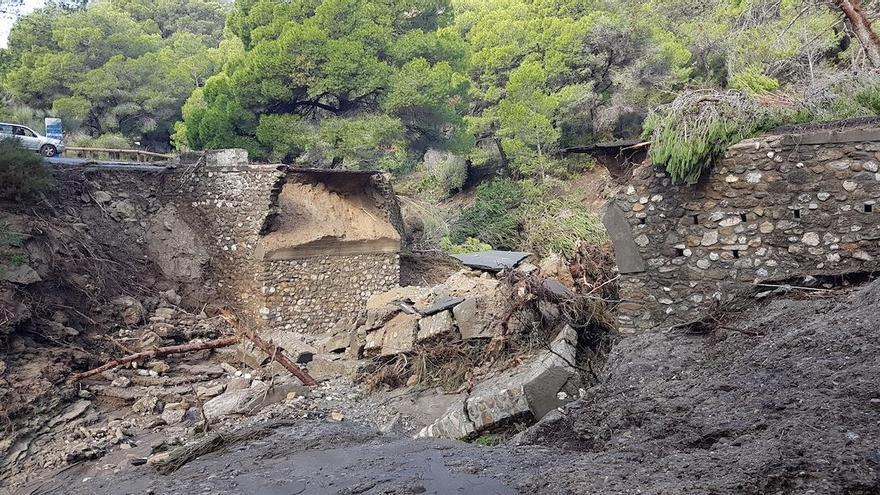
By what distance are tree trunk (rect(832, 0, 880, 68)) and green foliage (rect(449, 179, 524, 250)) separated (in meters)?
13.1

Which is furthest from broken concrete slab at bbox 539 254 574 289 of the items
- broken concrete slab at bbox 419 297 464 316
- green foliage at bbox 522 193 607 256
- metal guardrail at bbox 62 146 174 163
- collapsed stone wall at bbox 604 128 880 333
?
metal guardrail at bbox 62 146 174 163

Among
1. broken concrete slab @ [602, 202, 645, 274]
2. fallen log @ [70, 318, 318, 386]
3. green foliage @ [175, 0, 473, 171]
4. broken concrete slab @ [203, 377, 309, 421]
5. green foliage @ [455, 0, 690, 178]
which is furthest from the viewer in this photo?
green foliage @ [455, 0, 690, 178]

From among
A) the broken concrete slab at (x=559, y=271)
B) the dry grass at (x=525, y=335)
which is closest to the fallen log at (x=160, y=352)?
the dry grass at (x=525, y=335)

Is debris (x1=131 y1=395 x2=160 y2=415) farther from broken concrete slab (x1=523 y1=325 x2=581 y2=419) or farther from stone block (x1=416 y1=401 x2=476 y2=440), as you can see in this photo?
broken concrete slab (x1=523 y1=325 x2=581 y2=419)

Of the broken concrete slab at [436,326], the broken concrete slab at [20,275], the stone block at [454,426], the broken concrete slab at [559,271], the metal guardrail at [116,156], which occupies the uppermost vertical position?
the metal guardrail at [116,156]

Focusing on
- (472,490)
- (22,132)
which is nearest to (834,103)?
(472,490)

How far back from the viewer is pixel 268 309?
1385cm

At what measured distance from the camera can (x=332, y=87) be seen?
20.4 m

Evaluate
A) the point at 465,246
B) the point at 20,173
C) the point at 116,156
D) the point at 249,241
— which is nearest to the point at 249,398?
the point at 249,241

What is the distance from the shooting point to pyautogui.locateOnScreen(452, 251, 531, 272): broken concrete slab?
12.2m

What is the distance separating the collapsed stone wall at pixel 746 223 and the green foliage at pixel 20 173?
11.3m

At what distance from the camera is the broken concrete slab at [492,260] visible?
1223 cm

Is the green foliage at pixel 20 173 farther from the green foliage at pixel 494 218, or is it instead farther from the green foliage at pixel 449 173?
the green foliage at pixel 449 173

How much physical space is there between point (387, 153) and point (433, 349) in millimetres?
13188
